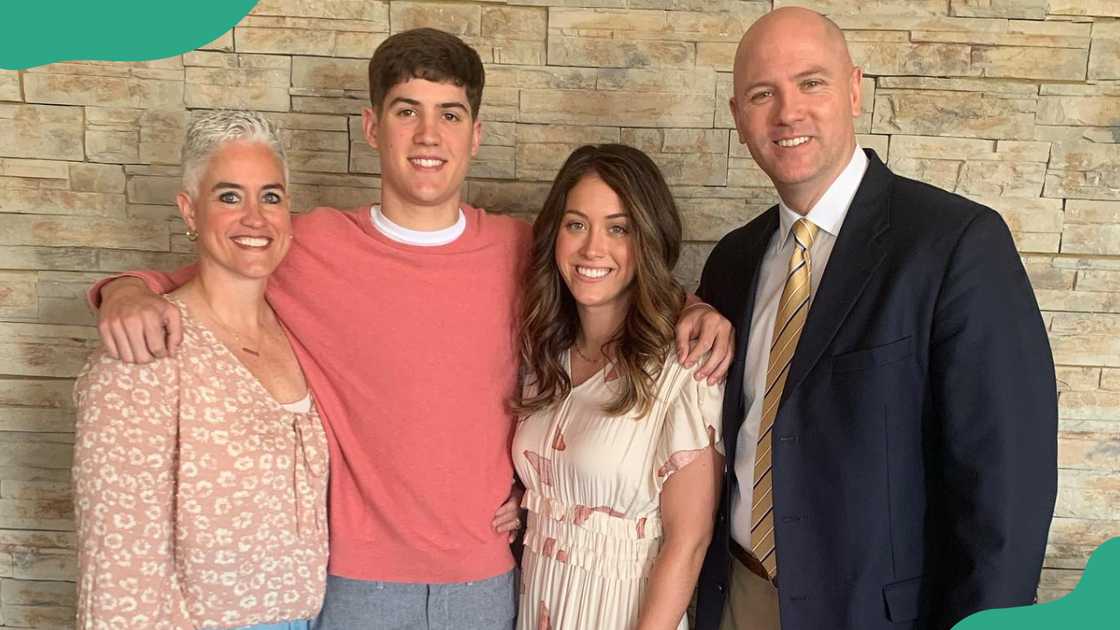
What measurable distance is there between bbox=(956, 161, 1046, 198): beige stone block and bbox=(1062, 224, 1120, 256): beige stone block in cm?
14

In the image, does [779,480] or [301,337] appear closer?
[779,480]

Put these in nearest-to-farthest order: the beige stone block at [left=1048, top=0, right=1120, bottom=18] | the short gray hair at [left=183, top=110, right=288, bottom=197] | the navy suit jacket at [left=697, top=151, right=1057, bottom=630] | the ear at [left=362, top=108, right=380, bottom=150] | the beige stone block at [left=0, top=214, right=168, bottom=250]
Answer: the navy suit jacket at [left=697, top=151, right=1057, bottom=630]
the short gray hair at [left=183, top=110, right=288, bottom=197]
the ear at [left=362, top=108, right=380, bottom=150]
the beige stone block at [left=1048, top=0, right=1120, bottom=18]
the beige stone block at [left=0, top=214, right=168, bottom=250]

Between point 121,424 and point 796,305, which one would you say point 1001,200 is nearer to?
point 796,305

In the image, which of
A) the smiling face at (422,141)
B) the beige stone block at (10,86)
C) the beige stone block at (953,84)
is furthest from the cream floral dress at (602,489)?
the beige stone block at (10,86)

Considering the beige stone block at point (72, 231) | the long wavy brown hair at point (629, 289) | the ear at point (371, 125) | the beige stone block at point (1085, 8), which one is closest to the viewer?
the long wavy brown hair at point (629, 289)

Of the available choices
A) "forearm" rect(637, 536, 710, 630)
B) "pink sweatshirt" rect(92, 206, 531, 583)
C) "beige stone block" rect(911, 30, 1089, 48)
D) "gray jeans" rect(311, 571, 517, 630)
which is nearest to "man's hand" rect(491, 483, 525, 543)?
"pink sweatshirt" rect(92, 206, 531, 583)

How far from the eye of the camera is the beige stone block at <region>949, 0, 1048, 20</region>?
2.19 m

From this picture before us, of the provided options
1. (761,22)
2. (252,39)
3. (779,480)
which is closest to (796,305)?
(779,480)

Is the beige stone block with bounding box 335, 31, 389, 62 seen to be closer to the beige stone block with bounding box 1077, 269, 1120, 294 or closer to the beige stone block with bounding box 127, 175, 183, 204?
the beige stone block with bounding box 127, 175, 183, 204

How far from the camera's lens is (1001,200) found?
2.25 metres

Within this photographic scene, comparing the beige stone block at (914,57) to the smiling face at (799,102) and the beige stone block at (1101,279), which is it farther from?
the beige stone block at (1101,279)

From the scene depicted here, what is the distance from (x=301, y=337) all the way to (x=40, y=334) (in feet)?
3.13

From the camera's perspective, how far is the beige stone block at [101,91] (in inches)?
88.8

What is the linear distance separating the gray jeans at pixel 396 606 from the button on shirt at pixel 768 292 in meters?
0.62
